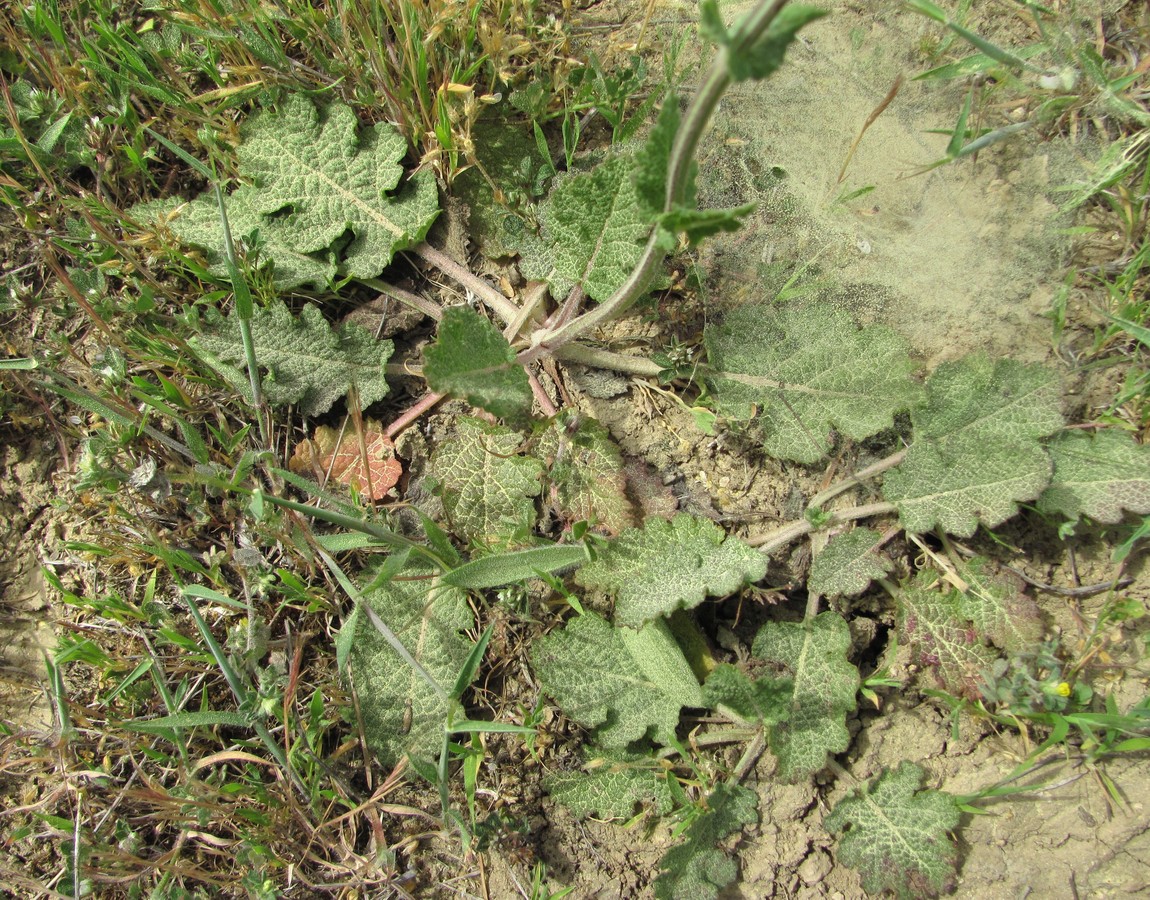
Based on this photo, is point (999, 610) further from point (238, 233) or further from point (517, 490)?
point (238, 233)

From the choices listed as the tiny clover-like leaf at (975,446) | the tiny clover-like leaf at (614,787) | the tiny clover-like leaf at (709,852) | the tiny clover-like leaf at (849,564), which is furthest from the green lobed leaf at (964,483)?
the tiny clover-like leaf at (614,787)

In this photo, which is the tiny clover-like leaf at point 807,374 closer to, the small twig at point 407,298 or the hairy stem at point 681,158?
the hairy stem at point 681,158

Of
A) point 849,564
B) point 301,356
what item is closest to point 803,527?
point 849,564

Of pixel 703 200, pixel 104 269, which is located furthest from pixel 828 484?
pixel 104 269

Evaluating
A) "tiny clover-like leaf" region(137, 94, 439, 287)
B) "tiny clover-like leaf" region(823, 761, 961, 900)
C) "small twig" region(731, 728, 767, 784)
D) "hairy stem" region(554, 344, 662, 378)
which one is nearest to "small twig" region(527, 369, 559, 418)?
"hairy stem" region(554, 344, 662, 378)

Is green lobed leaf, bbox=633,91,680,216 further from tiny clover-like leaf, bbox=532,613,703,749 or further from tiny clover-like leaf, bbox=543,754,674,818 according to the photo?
tiny clover-like leaf, bbox=543,754,674,818

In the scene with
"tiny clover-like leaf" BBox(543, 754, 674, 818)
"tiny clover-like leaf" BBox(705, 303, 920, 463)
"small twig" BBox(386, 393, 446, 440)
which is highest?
"tiny clover-like leaf" BBox(705, 303, 920, 463)
